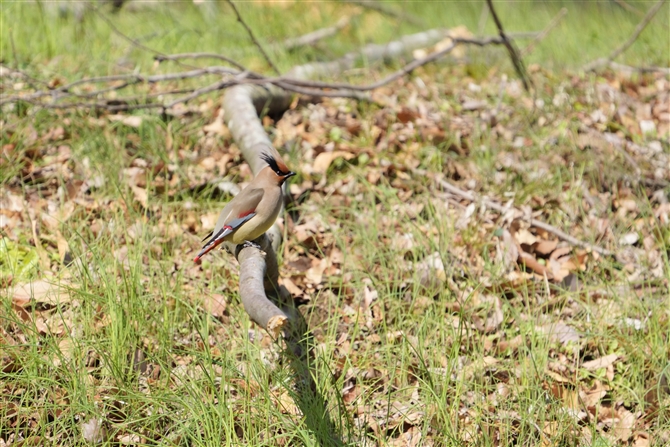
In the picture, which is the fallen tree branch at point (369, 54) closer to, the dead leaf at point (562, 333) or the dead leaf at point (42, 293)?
the dead leaf at point (42, 293)

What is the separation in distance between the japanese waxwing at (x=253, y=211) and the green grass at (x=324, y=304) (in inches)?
17.5

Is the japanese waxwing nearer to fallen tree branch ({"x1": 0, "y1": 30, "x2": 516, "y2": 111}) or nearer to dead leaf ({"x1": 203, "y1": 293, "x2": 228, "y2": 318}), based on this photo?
dead leaf ({"x1": 203, "y1": 293, "x2": 228, "y2": 318})

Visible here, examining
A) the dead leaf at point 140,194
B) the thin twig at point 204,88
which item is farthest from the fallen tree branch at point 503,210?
the dead leaf at point 140,194

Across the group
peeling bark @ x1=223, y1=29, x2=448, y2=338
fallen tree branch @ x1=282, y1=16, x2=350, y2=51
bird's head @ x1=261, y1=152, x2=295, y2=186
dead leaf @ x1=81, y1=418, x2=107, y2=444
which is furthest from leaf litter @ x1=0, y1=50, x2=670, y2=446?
Result: fallen tree branch @ x1=282, y1=16, x2=350, y2=51

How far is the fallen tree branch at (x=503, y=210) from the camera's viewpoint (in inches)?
159

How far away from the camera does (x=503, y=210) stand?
426 cm

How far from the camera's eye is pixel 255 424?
110 inches

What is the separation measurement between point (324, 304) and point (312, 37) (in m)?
3.66

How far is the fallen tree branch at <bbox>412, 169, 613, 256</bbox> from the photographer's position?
13.3 feet

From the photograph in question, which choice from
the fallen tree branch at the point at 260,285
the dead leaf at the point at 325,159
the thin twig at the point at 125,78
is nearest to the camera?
the fallen tree branch at the point at 260,285

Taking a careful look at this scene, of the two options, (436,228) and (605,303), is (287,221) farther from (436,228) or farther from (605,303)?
(605,303)

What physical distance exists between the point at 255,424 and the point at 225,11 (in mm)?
5632

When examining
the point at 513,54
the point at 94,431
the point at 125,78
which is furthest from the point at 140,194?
the point at 513,54

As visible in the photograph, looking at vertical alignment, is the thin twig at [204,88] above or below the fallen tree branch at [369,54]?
above
